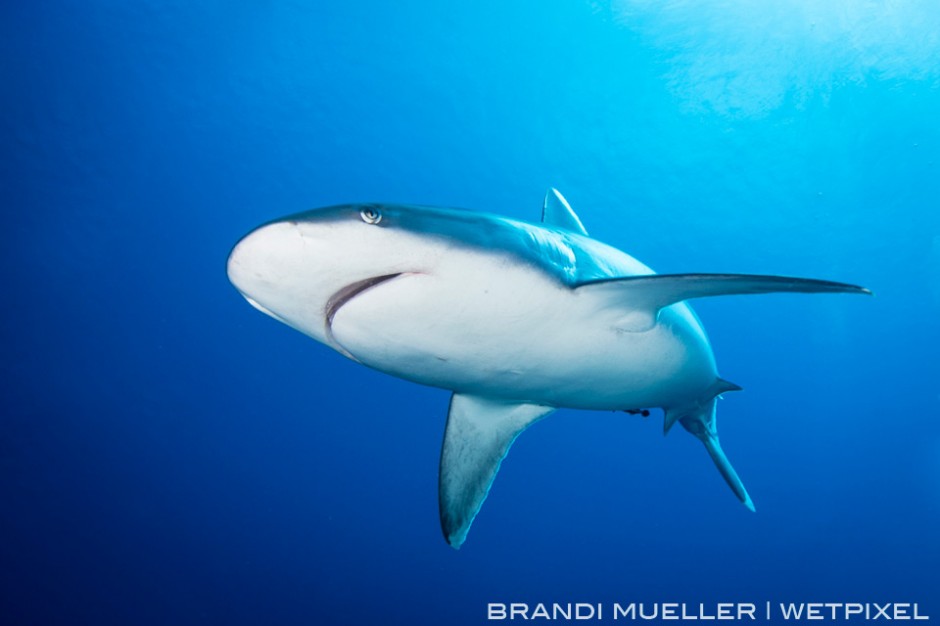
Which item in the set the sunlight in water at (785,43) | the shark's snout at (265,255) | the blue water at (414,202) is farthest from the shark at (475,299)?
the blue water at (414,202)

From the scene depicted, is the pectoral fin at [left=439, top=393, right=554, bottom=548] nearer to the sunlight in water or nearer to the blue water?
the blue water

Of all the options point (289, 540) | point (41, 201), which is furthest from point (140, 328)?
point (289, 540)

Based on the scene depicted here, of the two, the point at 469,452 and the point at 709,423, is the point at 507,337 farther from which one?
the point at 709,423

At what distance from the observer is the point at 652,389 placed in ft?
11.1

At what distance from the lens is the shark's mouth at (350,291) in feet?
5.82

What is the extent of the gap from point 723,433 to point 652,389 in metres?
29.8

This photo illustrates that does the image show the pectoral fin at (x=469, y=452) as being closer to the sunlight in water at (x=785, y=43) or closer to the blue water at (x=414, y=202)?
the blue water at (x=414, y=202)

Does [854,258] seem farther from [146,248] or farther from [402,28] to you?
[146,248]

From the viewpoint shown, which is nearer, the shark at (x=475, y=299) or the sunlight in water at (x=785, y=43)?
the shark at (x=475, y=299)

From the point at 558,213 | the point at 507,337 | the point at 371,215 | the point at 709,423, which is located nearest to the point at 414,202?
the point at 558,213

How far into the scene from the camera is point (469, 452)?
3451 millimetres

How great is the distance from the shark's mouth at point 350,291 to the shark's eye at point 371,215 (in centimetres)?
22

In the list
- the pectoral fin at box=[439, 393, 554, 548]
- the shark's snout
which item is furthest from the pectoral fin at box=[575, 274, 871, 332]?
the pectoral fin at box=[439, 393, 554, 548]

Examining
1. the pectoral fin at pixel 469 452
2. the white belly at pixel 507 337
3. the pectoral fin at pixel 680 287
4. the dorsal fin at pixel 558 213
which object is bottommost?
the pectoral fin at pixel 469 452
